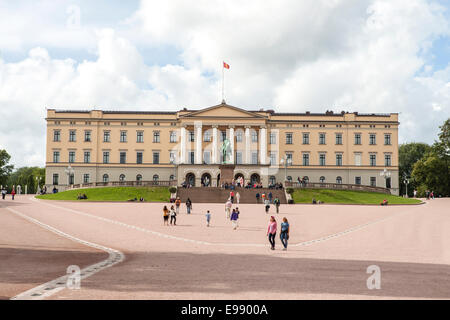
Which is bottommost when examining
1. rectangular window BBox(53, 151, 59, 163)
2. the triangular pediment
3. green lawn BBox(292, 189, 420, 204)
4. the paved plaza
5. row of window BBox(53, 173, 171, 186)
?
the paved plaza

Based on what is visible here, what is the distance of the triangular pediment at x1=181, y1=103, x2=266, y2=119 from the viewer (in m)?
90.3

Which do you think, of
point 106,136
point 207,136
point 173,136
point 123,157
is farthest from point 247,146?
point 106,136

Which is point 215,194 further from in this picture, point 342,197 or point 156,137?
point 156,137

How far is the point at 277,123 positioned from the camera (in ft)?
309

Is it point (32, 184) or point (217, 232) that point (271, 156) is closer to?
point (217, 232)

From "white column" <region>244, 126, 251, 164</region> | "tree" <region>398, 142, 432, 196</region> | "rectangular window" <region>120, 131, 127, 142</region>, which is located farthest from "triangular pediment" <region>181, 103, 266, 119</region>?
"tree" <region>398, 142, 432, 196</region>

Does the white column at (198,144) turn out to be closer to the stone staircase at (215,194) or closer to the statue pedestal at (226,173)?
the stone staircase at (215,194)

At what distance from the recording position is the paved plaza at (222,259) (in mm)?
11828

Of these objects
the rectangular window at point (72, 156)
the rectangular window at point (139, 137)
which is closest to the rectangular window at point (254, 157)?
the rectangular window at point (139, 137)

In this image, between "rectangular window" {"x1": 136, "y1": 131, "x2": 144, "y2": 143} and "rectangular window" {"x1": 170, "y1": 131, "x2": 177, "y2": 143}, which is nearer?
"rectangular window" {"x1": 170, "y1": 131, "x2": 177, "y2": 143}

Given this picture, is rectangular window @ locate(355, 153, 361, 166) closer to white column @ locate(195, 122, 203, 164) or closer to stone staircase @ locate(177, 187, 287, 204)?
white column @ locate(195, 122, 203, 164)

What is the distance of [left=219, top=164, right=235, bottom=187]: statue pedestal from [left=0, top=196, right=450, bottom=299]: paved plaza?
32389 millimetres

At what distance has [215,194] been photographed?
2598 inches
